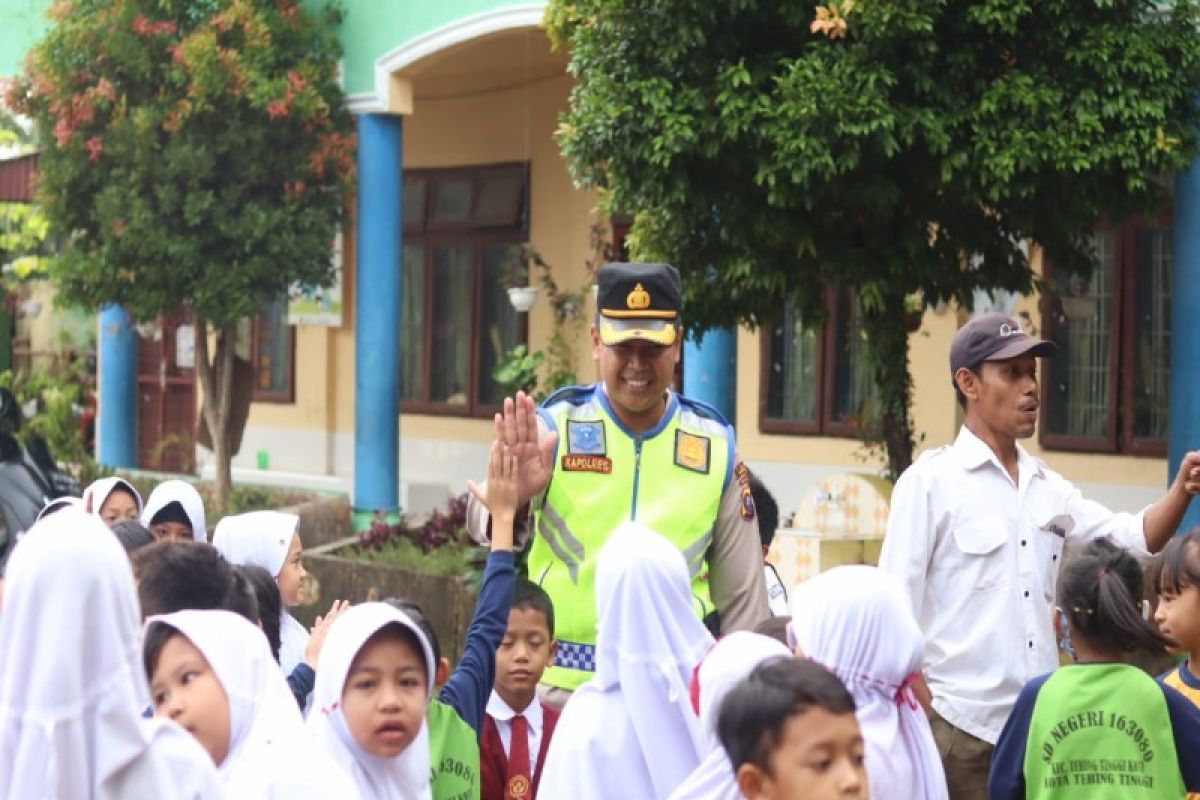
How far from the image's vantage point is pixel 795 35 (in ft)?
29.8

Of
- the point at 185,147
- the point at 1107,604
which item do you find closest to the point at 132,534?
the point at 1107,604

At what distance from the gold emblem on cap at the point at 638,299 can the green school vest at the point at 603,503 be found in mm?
283

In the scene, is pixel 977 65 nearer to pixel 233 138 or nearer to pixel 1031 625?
pixel 1031 625

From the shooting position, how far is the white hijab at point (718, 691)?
369cm

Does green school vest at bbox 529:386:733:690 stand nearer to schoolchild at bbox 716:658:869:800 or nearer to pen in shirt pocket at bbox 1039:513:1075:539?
pen in shirt pocket at bbox 1039:513:1075:539

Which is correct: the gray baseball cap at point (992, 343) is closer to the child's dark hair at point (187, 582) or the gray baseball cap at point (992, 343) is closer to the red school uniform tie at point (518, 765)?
the red school uniform tie at point (518, 765)

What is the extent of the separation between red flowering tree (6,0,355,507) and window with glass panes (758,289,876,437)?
3.30m

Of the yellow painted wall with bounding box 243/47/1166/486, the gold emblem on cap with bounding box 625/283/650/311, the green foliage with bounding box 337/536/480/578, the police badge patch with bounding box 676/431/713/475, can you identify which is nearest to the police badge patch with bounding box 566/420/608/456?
the police badge patch with bounding box 676/431/713/475

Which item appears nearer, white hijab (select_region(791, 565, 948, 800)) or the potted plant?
white hijab (select_region(791, 565, 948, 800))

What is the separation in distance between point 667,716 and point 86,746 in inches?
53.2

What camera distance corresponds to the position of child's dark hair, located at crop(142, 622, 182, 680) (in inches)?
145

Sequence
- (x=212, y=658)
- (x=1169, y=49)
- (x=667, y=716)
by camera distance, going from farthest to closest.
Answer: (x=1169, y=49)
(x=667, y=716)
(x=212, y=658)

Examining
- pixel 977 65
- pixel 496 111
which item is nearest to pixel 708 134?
pixel 977 65

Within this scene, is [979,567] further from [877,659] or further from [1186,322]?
[1186,322]
